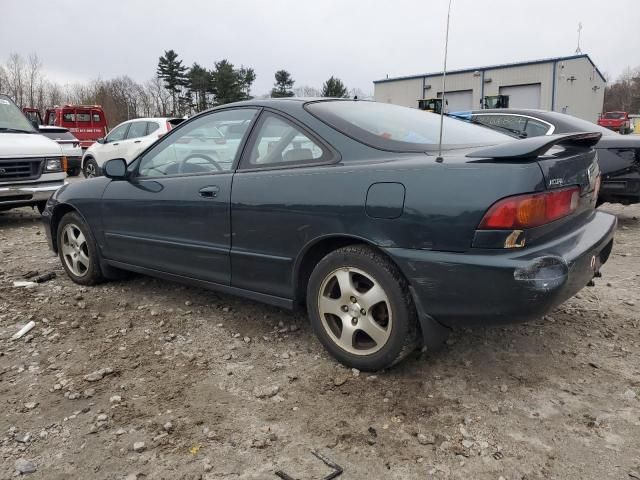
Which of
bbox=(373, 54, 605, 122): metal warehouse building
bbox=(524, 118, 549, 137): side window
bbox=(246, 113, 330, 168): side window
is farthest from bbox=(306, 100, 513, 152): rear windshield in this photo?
bbox=(373, 54, 605, 122): metal warehouse building

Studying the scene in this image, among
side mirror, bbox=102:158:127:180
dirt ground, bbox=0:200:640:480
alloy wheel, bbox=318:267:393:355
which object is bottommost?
dirt ground, bbox=0:200:640:480

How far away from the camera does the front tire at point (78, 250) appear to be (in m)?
4.30

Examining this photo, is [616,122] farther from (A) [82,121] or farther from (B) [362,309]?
(B) [362,309]

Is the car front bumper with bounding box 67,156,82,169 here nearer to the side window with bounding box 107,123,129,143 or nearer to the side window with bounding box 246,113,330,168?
the side window with bounding box 107,123,129,143

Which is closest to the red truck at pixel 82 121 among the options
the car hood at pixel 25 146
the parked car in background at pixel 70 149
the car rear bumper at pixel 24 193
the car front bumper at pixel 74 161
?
the parked car in background at pixel 70 149

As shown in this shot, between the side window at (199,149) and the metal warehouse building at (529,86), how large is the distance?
32004 mm

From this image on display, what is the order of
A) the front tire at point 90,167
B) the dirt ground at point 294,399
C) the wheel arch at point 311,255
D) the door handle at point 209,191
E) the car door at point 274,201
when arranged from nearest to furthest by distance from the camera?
the dirt ground at point 294,399, the wheel arch at point 311,255, the car door at point 274,201, the door handle at point 209,191, the front tire at point 90,167

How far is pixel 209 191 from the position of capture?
3287 mm

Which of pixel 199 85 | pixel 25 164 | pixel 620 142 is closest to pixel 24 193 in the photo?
pixel 25 164

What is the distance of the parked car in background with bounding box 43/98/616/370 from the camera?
2287 mm

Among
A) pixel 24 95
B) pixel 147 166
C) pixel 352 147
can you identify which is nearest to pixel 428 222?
pixel 352 147

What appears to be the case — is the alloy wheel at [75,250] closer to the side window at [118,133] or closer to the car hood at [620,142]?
the car hood at [620,142]

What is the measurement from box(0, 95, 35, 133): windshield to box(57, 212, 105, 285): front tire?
4.19 metres

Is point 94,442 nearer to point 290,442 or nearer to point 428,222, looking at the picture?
point 290,442
